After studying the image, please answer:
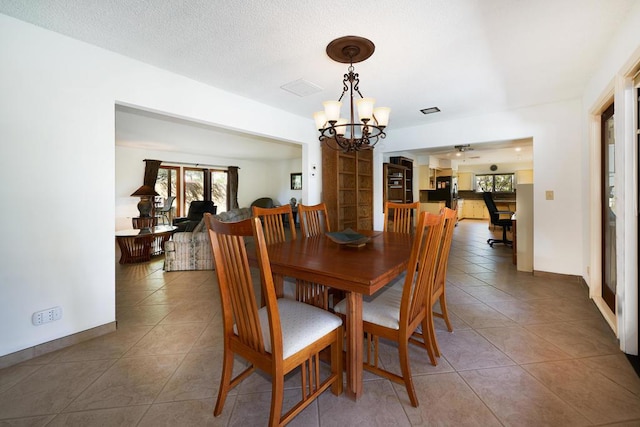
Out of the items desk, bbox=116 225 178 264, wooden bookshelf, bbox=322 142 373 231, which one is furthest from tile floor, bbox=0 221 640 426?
wooden bookshelf, bbox=322 142 373 231

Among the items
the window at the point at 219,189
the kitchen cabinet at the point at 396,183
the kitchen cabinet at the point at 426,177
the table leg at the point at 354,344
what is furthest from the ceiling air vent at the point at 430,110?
the window at the point at 219,189

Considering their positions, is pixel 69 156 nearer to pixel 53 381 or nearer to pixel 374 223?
pixel 53 381

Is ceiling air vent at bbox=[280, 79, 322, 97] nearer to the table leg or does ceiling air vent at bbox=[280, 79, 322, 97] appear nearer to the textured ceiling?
the textured ceiling

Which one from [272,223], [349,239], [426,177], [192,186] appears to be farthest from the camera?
[192,186]

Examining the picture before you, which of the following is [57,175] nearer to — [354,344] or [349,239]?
[349,239]

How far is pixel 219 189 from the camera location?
8289mm

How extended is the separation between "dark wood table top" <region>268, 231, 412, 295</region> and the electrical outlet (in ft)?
5.37

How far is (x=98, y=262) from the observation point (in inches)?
83.7

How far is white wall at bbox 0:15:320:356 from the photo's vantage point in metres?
1.77

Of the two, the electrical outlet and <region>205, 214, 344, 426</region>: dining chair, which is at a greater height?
<region>205, 214, 344, 426</region>: dining chair

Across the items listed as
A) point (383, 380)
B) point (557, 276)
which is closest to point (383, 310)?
point (383, 380)

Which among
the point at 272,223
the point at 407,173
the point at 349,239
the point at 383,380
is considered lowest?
the point at 383,380

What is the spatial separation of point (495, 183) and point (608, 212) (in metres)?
8.73

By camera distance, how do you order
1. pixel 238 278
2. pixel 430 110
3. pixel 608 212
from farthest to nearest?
1. pixel 430 110
2. pixel 608 212
3. pixel 238 278
